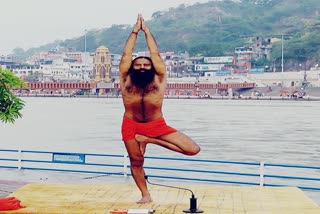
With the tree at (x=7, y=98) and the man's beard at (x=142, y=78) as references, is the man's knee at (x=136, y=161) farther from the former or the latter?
the tree at (x=7, y=98)

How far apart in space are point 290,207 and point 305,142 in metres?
53.5

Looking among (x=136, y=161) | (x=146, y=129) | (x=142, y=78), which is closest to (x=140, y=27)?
(x=142, y=78)

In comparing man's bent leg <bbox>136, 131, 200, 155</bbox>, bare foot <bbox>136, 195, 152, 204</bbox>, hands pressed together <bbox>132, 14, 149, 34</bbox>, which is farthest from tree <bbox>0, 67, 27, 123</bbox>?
bare foot <bbox>136, 195, 152, 204</bbox>

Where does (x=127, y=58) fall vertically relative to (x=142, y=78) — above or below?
above

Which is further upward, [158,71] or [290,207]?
[158,71]

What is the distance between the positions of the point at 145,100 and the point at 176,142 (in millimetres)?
973

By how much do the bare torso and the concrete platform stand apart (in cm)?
165

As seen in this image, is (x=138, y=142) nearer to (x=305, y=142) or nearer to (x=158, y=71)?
(x=158, y=71)

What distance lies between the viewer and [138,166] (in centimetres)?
1348

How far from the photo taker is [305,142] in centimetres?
6494

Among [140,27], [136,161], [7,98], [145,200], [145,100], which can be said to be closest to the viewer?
[145,100]

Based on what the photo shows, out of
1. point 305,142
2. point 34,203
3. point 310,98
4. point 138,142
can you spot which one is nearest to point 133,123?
point 138,142

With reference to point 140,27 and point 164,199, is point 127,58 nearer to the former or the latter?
point 140,27

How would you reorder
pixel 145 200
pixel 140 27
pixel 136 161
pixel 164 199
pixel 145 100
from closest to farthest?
pixel 145 100
pixel 145 200
pixel 136 161
pixel 140 27
pixel 164 199
